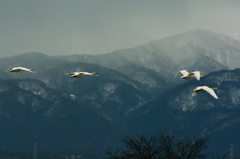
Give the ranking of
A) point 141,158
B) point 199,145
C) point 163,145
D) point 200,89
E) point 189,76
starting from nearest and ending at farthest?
point 200,89, point 189,76, point 141,158, point 199,145, point 163,145

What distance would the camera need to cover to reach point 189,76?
177 feet

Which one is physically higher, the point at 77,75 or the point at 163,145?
the point at 77,75

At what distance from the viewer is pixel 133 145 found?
214 ft

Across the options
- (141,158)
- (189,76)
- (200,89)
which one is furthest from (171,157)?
(200,89)

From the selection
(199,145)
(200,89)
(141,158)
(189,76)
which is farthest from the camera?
(199,145)

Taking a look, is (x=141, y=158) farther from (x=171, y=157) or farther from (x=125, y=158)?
(x=171, y=157)

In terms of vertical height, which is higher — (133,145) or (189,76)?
(189,76)

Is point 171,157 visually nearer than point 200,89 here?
No

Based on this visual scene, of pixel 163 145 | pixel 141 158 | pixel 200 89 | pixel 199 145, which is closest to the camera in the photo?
pixel 200 89

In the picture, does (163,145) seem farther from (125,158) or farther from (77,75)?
(77,75)

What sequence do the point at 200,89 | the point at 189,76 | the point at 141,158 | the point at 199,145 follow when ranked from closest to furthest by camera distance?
1. the point at 200,89
2. the point at 189,76
3. the point at 141,158
4. the point at 199,145

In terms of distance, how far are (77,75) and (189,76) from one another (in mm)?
12749

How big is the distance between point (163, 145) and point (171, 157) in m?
4.30

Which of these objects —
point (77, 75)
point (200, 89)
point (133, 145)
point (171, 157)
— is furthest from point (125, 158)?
point (200, 89)
